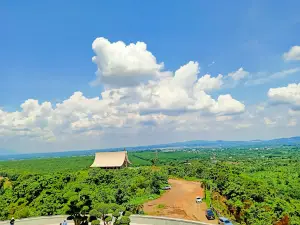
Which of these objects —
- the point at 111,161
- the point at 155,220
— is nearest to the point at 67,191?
the point at 155,220

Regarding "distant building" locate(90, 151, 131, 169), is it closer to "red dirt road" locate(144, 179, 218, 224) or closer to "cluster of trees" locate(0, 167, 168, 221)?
"cluster of trees" locate(0, 167, 168, 221)

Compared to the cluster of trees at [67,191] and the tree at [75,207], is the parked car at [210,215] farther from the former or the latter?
the tree at [75,207]

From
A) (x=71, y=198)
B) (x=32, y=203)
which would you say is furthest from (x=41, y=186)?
(x=71, y=198)

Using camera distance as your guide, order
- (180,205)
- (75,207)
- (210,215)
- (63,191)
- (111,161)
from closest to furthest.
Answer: (75,207) → (210,215) → (63,191) → (180,205) → (111,161)

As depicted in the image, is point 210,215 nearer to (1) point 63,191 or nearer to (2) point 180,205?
(2) point 180,205

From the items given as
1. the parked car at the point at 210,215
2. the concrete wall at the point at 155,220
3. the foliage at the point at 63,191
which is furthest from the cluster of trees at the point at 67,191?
the concrete wall at the point at 155,220

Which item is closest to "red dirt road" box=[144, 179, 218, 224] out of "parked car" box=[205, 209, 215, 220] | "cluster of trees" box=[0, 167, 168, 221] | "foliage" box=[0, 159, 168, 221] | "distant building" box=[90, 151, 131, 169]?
"parked car" box=[205, 209, 215, 220]

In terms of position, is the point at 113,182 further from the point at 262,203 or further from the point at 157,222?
the point at 157,222
